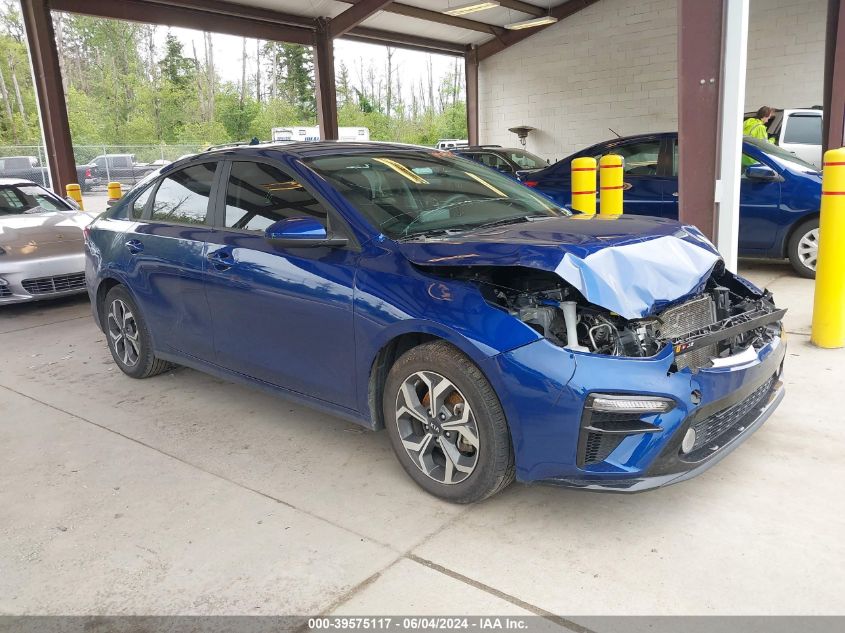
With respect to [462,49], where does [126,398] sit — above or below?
below

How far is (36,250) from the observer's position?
7.11 m

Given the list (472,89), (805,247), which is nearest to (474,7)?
(472,89)

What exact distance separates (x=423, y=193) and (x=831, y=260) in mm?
3079

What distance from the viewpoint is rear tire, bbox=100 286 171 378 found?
4.57 meters

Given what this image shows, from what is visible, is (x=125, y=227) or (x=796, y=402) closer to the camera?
(x=796, y=402)

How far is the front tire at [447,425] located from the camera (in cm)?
267

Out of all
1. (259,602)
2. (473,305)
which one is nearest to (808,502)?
(473,305)

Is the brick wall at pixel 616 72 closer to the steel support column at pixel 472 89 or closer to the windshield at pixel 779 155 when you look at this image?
the steel support column at pixel 472 89

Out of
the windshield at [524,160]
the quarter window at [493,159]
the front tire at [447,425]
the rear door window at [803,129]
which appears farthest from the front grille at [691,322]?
the windshield at [524,160]

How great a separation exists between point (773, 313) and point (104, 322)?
439 centimetres

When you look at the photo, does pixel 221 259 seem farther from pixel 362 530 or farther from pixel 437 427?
pixel 362 530

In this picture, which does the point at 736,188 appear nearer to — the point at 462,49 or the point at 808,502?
the point at 808,502

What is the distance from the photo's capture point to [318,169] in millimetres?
3447

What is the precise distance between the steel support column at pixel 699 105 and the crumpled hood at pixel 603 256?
2.43m
